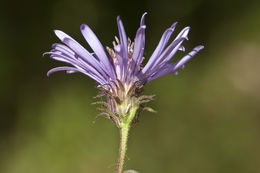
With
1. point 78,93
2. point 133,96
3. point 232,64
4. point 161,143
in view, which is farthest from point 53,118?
point 133,96

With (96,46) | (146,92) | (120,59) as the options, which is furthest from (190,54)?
(146,92)

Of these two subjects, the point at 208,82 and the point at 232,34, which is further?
the point at 232,34

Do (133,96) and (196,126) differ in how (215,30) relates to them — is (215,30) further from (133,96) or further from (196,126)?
(133,96)

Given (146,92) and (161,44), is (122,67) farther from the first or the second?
(146,92)

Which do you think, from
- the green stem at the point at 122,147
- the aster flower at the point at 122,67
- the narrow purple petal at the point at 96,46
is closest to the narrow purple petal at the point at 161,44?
the aster flower at the point at 122,67

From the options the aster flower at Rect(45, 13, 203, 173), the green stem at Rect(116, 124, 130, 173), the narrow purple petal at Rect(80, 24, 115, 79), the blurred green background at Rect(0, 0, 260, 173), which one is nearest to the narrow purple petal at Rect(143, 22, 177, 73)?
the aster flower at Rect(45, 13, 203, 173)

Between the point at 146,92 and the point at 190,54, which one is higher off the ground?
the point at 146,92

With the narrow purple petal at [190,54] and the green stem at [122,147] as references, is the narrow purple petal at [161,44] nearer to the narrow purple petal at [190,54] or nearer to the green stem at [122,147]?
the narrow purple petal at [190,54]
